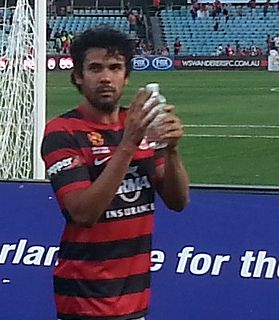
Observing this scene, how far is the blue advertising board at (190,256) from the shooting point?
518 cm

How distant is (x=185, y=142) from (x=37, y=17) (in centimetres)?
965

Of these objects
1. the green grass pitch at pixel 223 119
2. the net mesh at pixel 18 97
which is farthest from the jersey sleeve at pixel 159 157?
the net mesh at pixel 18 97

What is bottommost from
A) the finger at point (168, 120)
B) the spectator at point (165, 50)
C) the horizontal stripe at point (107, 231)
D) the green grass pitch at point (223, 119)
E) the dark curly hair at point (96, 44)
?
the spectator at point (165, 50)

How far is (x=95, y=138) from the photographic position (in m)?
3.33

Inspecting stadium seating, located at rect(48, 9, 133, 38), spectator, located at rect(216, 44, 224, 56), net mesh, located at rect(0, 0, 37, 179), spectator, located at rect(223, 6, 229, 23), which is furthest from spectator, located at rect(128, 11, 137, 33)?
net mesh, located at rect(0, 0, 37, 179)

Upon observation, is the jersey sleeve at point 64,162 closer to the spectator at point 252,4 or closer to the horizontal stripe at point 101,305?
the horizontal stripe at point 101,305

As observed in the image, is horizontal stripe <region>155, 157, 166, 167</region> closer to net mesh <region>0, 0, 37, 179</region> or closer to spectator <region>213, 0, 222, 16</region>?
net mesh <region>0, 0, 37, 179</region>

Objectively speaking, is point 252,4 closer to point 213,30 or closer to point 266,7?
point 266,7

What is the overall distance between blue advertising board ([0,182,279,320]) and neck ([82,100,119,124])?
199cm

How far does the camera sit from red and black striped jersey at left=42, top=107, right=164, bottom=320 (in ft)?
10.8

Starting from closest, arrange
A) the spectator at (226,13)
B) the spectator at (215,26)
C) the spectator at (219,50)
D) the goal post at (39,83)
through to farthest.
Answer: the goal post at (39,83) → the spectator at (219,50) → the spectator at (215,26) → the spectator at (226,13)

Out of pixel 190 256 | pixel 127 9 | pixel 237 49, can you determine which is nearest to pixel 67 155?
pixel 190 256

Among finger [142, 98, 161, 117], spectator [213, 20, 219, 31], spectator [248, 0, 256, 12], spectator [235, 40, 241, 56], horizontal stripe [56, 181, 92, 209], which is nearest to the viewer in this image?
finger [142, 98, 161, 117]

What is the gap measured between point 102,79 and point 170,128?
0.28 m
